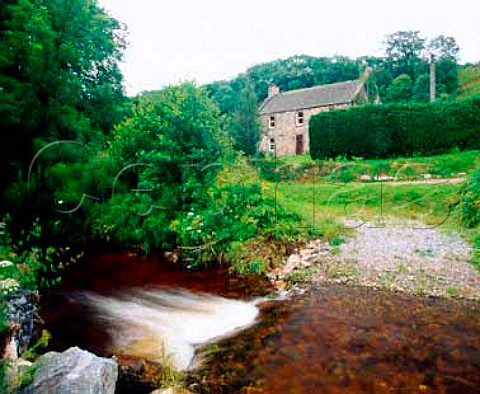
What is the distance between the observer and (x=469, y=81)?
139 feet

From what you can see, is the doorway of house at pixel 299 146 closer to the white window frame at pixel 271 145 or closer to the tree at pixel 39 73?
the white window frame at pixel 271 145

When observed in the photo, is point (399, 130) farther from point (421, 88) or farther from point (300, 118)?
point (421, 88)

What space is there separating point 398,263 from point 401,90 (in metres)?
33.9

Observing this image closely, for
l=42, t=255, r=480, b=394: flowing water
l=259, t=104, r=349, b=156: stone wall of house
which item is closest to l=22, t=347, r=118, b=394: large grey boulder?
l=42, t=255, r=480, b=394: flowing water

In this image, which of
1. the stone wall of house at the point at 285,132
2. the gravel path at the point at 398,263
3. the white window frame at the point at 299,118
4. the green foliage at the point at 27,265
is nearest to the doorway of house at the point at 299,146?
the stone wall of house at the point at 285,132

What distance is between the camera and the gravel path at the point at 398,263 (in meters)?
8.09

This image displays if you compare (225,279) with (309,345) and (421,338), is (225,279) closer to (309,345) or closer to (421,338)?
(309,345)

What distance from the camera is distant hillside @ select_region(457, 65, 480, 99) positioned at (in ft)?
125

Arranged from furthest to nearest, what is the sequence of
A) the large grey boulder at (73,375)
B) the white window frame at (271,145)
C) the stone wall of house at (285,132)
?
1. the white window frame at (271,145)
2. the stone wall of house at (285,132)
3. the large grey boulder at (73,375)

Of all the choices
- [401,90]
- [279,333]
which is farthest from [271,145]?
[279,333]

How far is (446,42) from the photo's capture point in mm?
43281

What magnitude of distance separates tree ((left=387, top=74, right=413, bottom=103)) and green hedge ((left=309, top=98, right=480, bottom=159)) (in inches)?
706

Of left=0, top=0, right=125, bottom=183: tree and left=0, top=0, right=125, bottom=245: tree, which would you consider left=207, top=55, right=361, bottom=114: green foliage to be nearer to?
left=0, top=0, right=125, bottom=183: tree

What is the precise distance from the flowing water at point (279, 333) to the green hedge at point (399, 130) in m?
15.5
